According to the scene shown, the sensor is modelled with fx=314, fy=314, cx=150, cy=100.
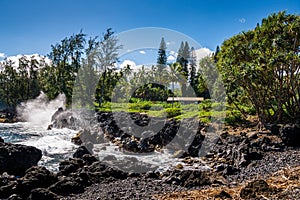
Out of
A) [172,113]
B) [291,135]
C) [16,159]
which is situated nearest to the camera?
[16,159]

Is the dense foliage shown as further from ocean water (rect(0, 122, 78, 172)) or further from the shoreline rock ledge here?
the shoreline rock ledge

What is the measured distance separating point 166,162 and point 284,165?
6133 millimetres

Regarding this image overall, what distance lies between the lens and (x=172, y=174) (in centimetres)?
1129

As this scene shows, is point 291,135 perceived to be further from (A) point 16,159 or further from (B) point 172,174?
(A) point 16,159

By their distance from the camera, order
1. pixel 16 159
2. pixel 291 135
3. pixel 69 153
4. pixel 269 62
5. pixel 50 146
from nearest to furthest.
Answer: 1. pixel 16 159
2. pixel 291 135
3. pixel 269 62
4. pixel 69 153
5. pixel 50 146

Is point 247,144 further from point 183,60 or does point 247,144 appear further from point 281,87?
point 183,60

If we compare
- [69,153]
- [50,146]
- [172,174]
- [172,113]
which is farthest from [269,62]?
[50,146]

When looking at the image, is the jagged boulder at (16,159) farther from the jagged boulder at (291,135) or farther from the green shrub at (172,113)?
the green shrub at (172,113)

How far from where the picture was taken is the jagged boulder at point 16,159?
1350 cm

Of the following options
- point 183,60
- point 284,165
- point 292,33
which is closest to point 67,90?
point 183,60

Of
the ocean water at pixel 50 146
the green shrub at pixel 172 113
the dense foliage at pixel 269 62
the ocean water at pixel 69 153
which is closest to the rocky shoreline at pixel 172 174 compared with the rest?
the ocean water at pixel 69 153

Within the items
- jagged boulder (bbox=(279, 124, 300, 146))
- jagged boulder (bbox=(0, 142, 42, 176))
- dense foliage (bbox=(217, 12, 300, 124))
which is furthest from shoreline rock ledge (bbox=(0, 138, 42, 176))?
dense foliage (bbox=(217, 12, 300, 124))

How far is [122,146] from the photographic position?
20406mm

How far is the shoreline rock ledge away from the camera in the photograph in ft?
44.3
